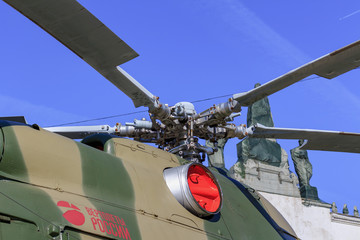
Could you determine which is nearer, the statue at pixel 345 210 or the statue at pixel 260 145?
the statue at pixel 260 145

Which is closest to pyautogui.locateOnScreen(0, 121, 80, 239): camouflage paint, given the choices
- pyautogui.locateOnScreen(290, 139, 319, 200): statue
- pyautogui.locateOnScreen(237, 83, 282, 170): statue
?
pyautogui.locateOnScreen(237, 83, 282, 170): statue

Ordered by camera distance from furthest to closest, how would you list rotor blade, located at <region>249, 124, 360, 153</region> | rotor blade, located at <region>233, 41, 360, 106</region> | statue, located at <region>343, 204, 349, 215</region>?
statue, located at <region>343, 204, 349, 215</region>
rotor blade, located at <region>249, 124, 360, 153</region>
rotor blade, located at <region>233, 41, 360, 106</region>

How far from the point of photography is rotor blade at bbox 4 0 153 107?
4.66m

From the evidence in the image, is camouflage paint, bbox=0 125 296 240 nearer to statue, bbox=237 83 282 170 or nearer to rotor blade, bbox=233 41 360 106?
rotor blade, bbox=233 41 360 106

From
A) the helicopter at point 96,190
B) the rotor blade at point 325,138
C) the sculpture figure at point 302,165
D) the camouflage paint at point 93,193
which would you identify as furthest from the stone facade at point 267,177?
the camouflage paint at point 93,193

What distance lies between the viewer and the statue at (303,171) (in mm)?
23547

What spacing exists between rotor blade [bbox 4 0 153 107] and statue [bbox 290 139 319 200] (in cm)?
1862

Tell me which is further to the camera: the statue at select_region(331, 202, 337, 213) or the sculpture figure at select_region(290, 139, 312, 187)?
the statue at select_region(331, 202, 337, 213)

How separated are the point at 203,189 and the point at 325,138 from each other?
2.37 meters

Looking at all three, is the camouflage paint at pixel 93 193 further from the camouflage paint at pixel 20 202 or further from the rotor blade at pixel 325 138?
the rotor blade at pixel 325 138

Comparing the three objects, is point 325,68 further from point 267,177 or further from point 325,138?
point 267,177

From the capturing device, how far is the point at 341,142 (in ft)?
22.8

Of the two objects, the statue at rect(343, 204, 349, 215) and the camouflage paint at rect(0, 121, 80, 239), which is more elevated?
the statue at rect(343, 204, 349, 215)

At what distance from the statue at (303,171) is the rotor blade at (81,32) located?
61.1ft
